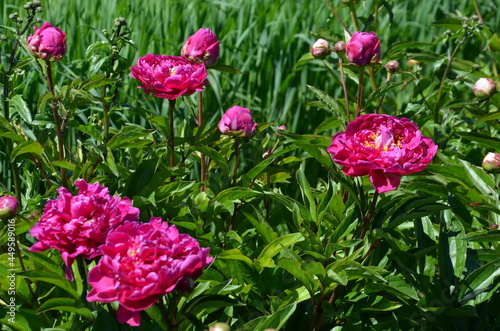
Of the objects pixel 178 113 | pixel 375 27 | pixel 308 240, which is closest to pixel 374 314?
pixel 308 240

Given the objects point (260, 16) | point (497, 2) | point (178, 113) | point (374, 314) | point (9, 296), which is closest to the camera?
point (9, 296)

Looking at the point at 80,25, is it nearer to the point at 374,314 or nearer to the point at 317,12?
the point at 317,12

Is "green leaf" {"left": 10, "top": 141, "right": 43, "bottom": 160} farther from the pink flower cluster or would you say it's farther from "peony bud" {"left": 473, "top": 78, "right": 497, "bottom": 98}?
"peony bud" {"left": 473, "top": 78, "right": 497, "bottom": 98}

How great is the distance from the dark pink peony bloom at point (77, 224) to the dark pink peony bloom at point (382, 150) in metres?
0.39

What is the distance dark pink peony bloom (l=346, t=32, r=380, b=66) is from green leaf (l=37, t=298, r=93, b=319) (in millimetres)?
743

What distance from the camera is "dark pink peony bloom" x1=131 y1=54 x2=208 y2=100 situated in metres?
1.35

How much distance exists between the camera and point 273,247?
4.17 feet

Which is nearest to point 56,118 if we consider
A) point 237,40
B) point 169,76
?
point 169,76

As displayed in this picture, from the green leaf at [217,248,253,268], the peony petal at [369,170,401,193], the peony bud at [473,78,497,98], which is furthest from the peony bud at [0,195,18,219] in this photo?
the peony bud at [473,78,497,98]

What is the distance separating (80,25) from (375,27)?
3.85 ft

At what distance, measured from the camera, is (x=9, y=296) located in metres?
1.24

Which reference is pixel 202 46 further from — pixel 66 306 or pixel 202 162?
pixel 66 306

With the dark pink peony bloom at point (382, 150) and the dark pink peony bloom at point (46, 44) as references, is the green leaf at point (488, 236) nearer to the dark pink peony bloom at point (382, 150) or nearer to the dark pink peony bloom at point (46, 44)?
the dark pink peony bloom at point (382, 150)

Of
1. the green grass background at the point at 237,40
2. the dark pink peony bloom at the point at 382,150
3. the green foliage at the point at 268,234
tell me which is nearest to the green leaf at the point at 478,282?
Result: the green foliage at the point at 268,234
